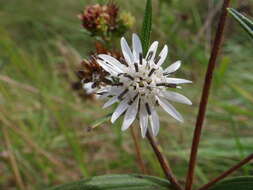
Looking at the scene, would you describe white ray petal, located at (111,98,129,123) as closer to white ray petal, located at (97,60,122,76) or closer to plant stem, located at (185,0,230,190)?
white ray petal, located at (97,60,122,76)

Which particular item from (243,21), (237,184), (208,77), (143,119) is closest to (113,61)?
(143,119)

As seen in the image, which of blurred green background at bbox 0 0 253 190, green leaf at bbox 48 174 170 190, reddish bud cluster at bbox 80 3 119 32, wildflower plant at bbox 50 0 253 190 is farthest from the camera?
blurred green background at bbox 0 0 253 190

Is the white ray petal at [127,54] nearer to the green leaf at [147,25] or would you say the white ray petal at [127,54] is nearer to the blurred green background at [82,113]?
the green leaf at [147,25]

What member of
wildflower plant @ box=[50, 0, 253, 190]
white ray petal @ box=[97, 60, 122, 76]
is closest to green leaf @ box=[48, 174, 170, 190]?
wildflower plant @ box=[50, 0, 253, 190]

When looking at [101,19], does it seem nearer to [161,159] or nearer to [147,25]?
[147,25]

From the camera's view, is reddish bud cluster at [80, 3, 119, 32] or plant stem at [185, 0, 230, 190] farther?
reddish bud cluster at [80, 3, 119, 32]

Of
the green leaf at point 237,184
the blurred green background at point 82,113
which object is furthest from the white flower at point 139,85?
the green leaf at point 237,184

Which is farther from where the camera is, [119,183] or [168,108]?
[119,183]

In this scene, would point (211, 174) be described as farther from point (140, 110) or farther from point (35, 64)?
point (35, 64)

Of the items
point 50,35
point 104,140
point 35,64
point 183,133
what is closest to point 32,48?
point 50,35
